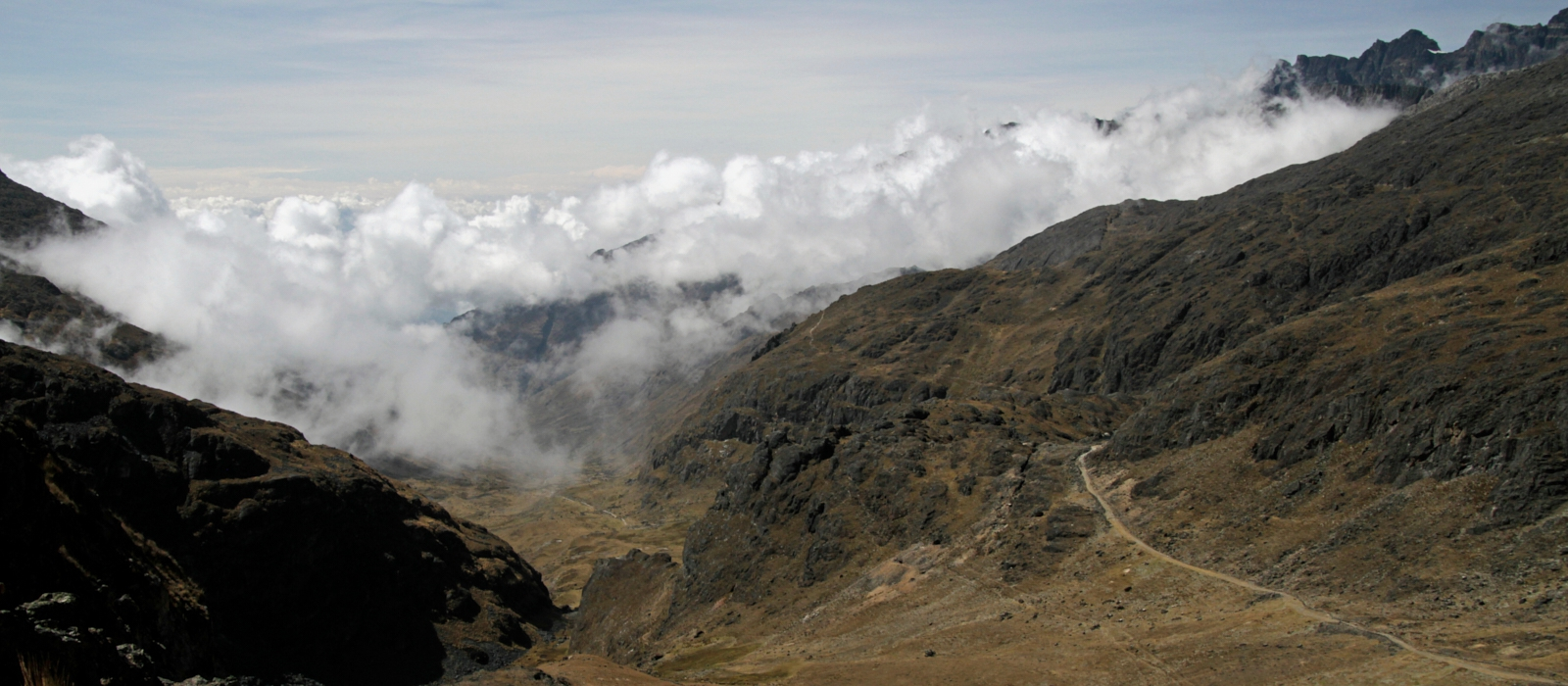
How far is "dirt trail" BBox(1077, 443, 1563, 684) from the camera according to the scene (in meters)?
55.8

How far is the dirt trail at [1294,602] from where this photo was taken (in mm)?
55812

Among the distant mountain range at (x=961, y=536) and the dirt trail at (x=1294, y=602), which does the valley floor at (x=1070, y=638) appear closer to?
the dirt trail at (x=1294, y=602)

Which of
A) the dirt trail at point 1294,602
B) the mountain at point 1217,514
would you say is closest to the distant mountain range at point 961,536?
the mountain at point 1217,514

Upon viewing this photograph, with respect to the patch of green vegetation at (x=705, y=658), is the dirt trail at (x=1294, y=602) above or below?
above

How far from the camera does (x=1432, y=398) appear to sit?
100 metres

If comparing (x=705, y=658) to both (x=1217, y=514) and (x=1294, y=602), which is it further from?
(x=1294, y=602)

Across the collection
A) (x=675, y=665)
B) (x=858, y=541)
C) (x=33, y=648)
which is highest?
(x=33, y=648)

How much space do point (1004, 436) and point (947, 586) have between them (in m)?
52.2

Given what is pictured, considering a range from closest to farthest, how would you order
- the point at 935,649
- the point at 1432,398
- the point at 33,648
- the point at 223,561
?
the point at 33,648 < the point at 935,649 < the point at 1432,398 < the point at 223,561

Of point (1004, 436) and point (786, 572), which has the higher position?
point (1004, 436)

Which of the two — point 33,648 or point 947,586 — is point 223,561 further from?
point 33,648

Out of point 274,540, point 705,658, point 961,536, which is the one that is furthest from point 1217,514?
point 274,540

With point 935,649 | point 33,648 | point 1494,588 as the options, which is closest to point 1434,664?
point 1494,588

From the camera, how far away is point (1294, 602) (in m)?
81.0
